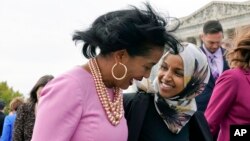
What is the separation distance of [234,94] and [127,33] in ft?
5.23

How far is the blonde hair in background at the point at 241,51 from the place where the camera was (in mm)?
4207

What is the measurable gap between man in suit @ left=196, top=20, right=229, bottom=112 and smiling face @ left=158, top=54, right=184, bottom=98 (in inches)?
99.7

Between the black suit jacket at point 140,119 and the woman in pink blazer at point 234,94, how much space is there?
17.6 inches

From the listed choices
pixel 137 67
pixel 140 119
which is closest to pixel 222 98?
pixel 140 119

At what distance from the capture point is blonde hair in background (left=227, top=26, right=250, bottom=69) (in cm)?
421

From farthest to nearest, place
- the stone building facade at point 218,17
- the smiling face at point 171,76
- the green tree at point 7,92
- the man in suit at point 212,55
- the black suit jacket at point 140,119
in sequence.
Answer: the green tree at point 7,92
the stone building facade at point 218,17
the man in suit at point 212,55
the smiling face at point 171,76
the black suit jacket at point 140,119

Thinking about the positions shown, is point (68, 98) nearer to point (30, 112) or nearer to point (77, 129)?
point (77, 129)

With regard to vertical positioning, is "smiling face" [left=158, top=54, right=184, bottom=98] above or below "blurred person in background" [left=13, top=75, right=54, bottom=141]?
above

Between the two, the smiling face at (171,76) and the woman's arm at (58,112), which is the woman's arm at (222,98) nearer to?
the smiling face at (171,76)

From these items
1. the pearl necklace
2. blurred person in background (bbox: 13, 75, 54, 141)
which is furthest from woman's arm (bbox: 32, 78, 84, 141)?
blurred person in background (bbox: 13, 75, 54, 141)

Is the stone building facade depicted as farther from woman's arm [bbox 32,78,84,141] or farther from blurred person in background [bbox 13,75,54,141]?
woman's arm [bbox 32,78,84,141]

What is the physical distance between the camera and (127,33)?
2.85m

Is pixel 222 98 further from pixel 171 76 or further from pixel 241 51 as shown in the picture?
pixel 171 76

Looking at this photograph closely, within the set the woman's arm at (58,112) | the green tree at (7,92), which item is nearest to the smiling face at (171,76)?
the woman's arm at (58,112)
